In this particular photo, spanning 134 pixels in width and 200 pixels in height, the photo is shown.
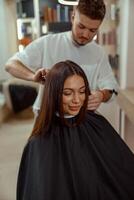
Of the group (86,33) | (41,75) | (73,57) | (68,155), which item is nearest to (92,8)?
(86,33)

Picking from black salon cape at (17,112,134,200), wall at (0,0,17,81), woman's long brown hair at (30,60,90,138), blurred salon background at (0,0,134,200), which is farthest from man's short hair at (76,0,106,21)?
wall at (0,0,17,81)

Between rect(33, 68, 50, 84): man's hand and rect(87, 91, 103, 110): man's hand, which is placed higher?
rect(33, 68, 50, 84): man's hand

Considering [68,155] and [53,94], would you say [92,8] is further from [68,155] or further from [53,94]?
[68,155]

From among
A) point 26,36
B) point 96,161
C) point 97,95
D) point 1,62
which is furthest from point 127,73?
point 96,161

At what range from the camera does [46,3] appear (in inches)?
104

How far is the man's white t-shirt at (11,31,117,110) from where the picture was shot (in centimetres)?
125

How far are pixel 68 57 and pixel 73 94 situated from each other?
1.09ft

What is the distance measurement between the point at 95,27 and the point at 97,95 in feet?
0.98

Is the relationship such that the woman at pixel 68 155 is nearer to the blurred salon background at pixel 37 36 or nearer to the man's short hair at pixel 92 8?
the man's short hair at pixel 92 8

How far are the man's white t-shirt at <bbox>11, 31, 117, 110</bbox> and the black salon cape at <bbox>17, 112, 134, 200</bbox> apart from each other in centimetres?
27

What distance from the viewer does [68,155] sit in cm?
95

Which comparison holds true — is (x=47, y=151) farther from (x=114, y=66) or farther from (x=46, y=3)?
(x=46, y=3)

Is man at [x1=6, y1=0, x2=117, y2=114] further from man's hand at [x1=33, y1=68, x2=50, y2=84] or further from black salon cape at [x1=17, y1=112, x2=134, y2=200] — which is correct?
black salon cape at [x1=17, y1=112, x2=134, y2=200]

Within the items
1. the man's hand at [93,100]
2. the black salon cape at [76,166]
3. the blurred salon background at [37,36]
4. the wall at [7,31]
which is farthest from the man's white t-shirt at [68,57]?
the wall at [7,31]
